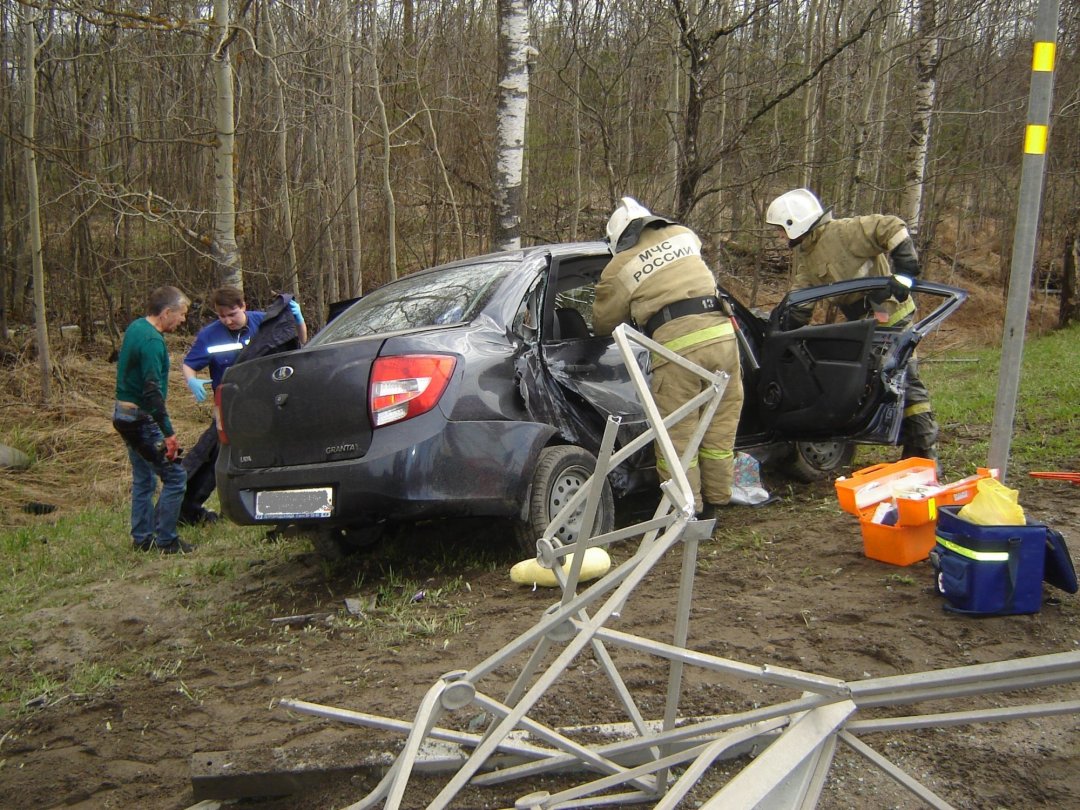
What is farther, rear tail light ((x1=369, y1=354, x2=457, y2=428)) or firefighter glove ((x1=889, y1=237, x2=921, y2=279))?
firefighter glove ((x1=889, y1=237, x2=921, y2=279))

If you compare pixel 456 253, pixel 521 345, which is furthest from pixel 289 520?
pixel 456 253

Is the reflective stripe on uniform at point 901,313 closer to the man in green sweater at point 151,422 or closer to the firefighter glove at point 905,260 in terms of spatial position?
the firefighter glove at point 905,260

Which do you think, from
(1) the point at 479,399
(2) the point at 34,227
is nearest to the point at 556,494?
(1) the point at 479,399

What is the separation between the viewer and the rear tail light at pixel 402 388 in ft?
13.7

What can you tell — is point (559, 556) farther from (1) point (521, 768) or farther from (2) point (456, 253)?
(2) point (456, 253)

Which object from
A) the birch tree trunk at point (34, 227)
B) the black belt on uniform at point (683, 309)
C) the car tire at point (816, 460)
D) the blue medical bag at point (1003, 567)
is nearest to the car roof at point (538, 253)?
the black belt on uniform at point (683, 309)

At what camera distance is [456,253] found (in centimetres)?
1493

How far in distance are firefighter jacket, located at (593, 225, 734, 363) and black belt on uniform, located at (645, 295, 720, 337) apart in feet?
0.07

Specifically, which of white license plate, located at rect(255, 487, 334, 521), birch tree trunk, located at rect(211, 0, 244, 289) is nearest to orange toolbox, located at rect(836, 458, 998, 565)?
white license plate, located at rect(255, 487, 334, 521)

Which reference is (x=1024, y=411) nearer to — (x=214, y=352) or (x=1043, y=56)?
(x=1043, y=56)

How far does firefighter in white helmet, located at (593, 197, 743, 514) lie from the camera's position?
4.98m

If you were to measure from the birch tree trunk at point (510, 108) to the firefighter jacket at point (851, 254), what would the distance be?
9.36ft

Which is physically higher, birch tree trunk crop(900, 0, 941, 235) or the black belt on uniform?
birch tree trunk crop(900, 0, 941, 235)

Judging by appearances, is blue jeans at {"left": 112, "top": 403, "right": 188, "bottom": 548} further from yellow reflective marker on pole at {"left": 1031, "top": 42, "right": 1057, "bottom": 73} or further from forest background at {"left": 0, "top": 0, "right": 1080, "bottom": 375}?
forest background at {"left": 0, "top": 0, "right": 1080, "bottom": 375}
